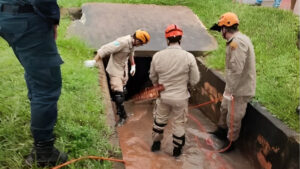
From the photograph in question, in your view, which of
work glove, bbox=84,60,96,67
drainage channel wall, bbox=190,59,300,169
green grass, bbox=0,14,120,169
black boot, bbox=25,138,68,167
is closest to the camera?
black boot, bbox=25,138,68,167

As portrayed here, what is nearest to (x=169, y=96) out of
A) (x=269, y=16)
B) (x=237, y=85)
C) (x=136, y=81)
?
(x=237, y=85)

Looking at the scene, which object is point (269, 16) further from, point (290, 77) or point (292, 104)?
point (292, 104)

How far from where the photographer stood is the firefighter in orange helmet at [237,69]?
14.9ft

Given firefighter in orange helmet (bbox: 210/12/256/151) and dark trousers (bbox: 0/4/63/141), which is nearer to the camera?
dark trousers (bbox: 0/4/63/141)

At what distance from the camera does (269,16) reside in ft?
28.2

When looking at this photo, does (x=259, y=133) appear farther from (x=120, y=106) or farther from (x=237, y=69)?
(x=120, y=106)

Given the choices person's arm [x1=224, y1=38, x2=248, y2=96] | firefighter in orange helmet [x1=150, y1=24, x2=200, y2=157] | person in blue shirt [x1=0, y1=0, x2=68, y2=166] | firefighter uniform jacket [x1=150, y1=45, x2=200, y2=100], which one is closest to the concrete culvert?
firefighter in orange helmet [x1=150, y1=24, x2=200, y2=157]

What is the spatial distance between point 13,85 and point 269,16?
23.0 feet

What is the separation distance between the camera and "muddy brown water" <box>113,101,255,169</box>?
4.90 m

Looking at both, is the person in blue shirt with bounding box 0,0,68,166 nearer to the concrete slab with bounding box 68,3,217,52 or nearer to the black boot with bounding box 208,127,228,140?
the black boot with bounding box 208,127,228,140

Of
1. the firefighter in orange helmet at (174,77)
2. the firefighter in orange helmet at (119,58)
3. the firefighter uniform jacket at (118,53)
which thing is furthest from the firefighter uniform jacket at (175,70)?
the firefighter uniform jacket at (118,53)

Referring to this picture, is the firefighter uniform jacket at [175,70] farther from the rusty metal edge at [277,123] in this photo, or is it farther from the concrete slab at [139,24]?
the concrete slab at [139,24]

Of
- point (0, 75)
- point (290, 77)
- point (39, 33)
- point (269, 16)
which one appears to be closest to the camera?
point (39, 33)

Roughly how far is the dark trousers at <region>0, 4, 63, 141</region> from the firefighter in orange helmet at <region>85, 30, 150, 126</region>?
2944mm
